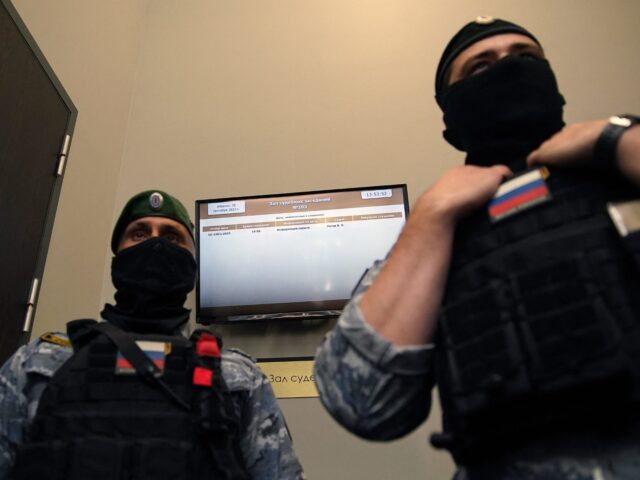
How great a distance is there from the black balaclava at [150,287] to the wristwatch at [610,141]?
1075mm

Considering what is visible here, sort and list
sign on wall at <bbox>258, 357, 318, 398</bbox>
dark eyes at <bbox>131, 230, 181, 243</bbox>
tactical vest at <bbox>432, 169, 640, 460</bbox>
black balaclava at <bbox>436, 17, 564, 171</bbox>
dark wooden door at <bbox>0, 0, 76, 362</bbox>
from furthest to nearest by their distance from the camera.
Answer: sign on wall at <bbox>258, 357, 318, 398</bbox> < dark wooden door at <bbox>0, 0, 76, 362</bbox> < dark eyes at <bbox>131, 230, 181, 243</bbox> < black balaclava at <bbox>436, 17, 564, 171</bbox> < tactical vest at <bbox>432, 169, 640, 460</bbox>

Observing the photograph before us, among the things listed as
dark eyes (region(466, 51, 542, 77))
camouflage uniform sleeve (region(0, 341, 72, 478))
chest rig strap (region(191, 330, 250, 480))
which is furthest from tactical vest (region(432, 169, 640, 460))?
camouflage uniform sleeve (region(0, 341, 72, 478))

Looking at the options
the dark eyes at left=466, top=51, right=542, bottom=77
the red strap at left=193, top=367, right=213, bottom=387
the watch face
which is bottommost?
the red strap at left=193, top=367, right=213, bottom=387

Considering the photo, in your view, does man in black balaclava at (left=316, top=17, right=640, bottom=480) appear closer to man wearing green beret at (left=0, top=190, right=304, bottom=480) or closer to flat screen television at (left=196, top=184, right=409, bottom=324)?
man wearing green beret at (left=0, top=190, right=304, bottom=480)

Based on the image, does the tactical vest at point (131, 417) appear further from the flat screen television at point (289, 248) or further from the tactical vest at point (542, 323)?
the flat screen television at point (289, 248)

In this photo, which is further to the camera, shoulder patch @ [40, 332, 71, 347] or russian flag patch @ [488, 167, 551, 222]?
shoulder patch @ [40, 332, 71, 347]

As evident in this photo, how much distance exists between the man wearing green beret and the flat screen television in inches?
27.6

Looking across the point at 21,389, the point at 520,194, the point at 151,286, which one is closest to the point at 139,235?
the point at 151,286

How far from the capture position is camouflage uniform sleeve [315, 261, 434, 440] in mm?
719

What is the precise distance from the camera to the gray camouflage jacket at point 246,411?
3.88 ft

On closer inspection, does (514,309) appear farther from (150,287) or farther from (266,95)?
(266,95)

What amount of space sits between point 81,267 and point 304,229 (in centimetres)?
99

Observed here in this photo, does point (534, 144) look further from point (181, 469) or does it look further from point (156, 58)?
point (156, 58)

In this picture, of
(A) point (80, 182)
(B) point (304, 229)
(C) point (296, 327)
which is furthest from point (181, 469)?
(A) point (80, 182)
